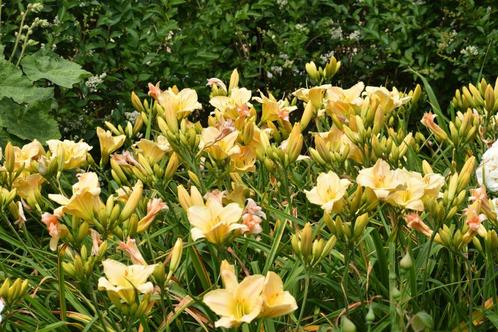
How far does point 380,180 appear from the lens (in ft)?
6.02

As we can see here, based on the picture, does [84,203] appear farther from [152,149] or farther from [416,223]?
[416,223]

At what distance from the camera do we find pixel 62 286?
1.97 m

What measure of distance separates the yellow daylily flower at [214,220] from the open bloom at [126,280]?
0.42 ft

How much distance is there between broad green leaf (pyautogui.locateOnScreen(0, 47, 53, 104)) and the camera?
11.1ft

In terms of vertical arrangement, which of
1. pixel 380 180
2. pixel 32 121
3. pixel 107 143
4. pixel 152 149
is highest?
pixel 380 180

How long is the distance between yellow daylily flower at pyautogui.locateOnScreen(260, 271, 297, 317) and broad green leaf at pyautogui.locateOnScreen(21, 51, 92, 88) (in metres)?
2.03

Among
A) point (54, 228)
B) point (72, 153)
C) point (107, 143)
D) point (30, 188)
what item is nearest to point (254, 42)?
point (107, 143)

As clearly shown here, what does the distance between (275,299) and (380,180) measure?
0.38 metres

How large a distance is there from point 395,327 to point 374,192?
0.28 meters

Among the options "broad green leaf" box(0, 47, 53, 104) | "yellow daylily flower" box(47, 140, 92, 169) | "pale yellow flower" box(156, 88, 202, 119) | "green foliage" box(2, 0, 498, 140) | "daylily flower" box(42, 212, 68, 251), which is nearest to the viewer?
"daylily flower" box(42, 212, 68, 251)

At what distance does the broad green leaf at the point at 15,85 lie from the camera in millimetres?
3383

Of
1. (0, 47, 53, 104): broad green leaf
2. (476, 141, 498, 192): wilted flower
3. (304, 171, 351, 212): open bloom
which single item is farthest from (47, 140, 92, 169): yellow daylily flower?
(0, 47, 53, 104): broad green leaf

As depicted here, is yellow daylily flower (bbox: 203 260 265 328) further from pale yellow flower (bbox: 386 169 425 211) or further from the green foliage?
the green foliage

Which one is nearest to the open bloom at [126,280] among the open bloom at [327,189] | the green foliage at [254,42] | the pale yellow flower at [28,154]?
the open bloom at [327,189]
